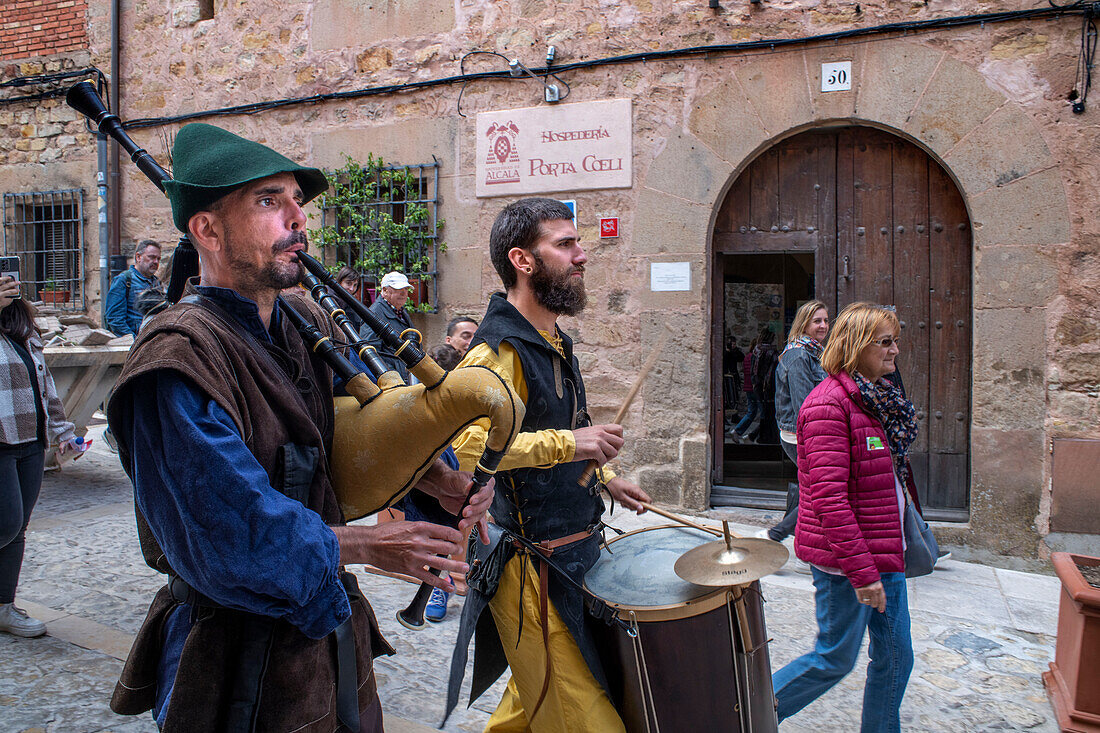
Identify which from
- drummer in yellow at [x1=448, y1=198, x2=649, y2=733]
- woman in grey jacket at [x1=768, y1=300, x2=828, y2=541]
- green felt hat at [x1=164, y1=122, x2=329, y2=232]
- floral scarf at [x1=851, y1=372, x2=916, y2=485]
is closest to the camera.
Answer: green felt hat at [x1=164, y1=122, x2=329, y2=232]

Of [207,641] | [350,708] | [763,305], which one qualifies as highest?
[763,305]

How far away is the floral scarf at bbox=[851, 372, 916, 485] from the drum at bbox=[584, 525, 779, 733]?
0.94 m

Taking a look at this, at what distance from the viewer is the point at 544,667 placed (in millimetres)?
2012

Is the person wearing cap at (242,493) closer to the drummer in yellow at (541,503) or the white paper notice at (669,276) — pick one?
the drummer in yellow at (541,503)

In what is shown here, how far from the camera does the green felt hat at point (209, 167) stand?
135 cm

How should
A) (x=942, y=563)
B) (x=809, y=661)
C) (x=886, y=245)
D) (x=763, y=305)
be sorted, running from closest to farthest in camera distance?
1. (x=809, y=661)
2. (x=942, y=563)
3. (x=886, y=245)
4. (x=763, y=305)

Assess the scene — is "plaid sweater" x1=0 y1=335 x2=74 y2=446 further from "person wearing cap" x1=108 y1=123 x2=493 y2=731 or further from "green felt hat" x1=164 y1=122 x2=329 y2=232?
"green felt hat" x1=164 y1=122 x2=329 y2=232

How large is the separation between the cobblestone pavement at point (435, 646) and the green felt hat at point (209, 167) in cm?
221

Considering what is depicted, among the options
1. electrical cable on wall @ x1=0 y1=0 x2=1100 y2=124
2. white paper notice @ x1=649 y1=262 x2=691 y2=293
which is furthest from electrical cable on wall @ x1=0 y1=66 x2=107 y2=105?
white paper notice @ x1=649 y1=262 x2=691 y2=293

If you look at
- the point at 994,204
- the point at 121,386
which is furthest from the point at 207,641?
the point at 994,204

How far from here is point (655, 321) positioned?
231 inches

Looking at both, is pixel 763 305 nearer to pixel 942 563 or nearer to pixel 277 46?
pixel 942 563

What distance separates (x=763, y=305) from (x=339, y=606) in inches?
267

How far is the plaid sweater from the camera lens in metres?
3.38
